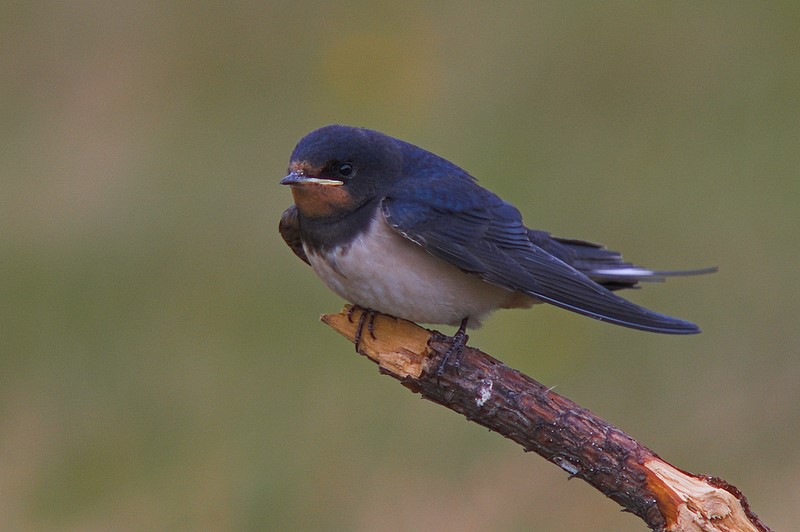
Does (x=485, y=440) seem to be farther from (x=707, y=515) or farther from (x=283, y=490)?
(x=707, y=515)

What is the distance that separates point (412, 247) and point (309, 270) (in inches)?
100

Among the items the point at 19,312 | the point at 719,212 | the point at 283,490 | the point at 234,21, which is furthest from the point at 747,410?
the point at 234,21

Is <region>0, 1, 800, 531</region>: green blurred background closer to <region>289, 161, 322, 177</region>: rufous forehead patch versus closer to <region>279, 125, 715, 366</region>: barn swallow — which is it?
<region>279, 125, 715, 366</region>: barn swallow

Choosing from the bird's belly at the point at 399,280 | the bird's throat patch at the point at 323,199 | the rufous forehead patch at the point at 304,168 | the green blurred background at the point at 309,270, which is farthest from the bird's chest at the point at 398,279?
the green blurred background at the point at 309,270

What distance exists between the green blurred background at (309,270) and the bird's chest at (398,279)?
1440 millimetres

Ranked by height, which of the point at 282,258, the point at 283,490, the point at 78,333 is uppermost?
the point at 282,258

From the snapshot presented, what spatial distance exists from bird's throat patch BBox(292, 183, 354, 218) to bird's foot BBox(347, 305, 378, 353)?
31 centimetres

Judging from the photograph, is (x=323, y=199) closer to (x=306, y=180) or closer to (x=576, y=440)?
(x=306, y=180)

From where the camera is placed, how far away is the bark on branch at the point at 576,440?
3.10 meters

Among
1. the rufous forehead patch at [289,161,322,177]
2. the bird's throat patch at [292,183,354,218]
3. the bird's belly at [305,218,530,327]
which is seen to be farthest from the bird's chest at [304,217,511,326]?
the rufous forehead patch at [289,161,322,177]

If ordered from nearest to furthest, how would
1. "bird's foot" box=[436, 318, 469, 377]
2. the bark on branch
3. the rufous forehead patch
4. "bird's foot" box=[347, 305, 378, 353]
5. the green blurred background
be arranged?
1. the bark on branch
2. "bird's foot" box=[436, 318, 469, 377]
3. "bird's foot" box=[347, 305, 378, 353]
4. the rufous forehead patch
5. the green blurred background

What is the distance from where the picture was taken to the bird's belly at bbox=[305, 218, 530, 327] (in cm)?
389

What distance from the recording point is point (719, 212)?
23.6 feet

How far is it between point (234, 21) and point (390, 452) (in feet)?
12.1
